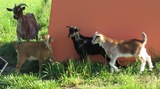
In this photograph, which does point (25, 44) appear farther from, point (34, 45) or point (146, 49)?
point (146, 49)

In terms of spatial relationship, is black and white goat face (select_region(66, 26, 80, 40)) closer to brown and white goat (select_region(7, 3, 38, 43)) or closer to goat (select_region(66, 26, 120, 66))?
goat (select_region(66, 26, 120, 66))

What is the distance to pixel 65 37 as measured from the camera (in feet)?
24.6

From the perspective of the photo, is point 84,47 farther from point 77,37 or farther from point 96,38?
point 96,38

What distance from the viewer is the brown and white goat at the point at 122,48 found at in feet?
22.8

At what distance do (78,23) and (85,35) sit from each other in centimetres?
26

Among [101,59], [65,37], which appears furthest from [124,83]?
[65,37]

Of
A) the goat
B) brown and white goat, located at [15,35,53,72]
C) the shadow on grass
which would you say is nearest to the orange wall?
the goat

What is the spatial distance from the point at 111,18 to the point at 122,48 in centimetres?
66

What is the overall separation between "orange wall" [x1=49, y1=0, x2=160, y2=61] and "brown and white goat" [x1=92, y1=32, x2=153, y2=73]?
378mm

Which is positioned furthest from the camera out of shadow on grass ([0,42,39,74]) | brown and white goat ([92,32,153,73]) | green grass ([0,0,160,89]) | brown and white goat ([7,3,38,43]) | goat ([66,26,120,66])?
brown and white goat ([7,3,38,43])

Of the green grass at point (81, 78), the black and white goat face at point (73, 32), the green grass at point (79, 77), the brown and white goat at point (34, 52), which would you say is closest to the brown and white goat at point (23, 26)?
the green grass at point (79, 77)

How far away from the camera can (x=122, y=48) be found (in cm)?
698

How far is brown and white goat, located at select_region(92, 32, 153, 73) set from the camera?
6.95 metres

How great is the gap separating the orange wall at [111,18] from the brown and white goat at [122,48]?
38 cm
